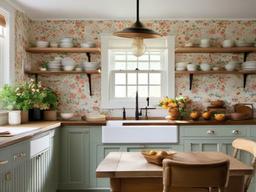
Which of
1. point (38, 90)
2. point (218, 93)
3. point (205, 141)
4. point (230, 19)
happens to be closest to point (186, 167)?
point (205, 141)

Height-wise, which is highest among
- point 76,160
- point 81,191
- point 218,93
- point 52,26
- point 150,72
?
point 52,26

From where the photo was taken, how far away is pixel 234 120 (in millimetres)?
4527

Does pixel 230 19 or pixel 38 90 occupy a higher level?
pixel 230 19

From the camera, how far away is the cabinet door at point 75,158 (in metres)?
4.40

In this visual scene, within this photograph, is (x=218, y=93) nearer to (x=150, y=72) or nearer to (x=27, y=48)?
(x=150, y=72)

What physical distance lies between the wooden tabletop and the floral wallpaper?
2.35m

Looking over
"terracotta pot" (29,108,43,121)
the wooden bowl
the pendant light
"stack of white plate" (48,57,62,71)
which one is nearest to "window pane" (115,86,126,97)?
"stack of white plate" (48,57,62,71)

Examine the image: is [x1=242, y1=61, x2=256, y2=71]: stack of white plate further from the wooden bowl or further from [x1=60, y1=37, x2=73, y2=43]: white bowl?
[x1=60, y1=37, x2=73, y2=43]: white bowl

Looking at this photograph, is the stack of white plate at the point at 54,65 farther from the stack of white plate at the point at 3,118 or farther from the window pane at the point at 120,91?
the stack of white plate at the point at 3,118

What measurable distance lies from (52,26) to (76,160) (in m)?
1.97

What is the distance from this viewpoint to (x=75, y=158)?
4418 millimetres

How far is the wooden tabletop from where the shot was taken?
2193 millimetres

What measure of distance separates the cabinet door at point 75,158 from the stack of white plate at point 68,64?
908 millimetres

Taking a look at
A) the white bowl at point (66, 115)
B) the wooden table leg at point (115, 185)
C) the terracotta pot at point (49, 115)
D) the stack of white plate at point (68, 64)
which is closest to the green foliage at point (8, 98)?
the terracotta pot at point (49, 115)
